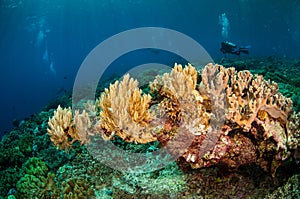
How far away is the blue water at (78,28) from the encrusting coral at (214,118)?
16.1 meters

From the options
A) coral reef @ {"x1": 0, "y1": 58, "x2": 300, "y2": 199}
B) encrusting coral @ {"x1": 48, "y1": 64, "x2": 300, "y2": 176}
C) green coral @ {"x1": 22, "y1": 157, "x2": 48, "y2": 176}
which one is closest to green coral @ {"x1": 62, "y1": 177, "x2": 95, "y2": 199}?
coral reef @ {"x1": 0, "y1": 58, "x2": 300, "y2": 199}

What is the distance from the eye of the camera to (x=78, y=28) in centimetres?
9588

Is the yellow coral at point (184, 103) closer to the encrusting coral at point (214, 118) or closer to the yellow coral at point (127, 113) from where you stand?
the encrusting coral at point (214, 118)

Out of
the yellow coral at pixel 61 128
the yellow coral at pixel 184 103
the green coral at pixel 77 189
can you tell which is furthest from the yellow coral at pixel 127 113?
the green coral at pixel 77 189

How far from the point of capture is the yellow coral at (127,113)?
3.52m

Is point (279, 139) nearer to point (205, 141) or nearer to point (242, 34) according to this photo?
point (205, 141)

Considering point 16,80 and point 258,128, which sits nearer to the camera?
point 258,128

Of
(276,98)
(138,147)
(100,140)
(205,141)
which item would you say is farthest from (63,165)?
(276,98)

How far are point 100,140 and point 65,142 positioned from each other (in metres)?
0.98

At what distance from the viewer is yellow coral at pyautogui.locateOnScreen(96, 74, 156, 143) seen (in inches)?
139

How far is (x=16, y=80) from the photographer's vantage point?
132 meters

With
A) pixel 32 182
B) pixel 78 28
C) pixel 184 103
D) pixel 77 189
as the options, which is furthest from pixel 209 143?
pixel 78 28

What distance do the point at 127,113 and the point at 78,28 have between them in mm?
102328

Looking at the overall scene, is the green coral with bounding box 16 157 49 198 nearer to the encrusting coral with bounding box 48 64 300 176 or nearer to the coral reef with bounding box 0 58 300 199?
the coral reef with bounding box 0 58 300 199
